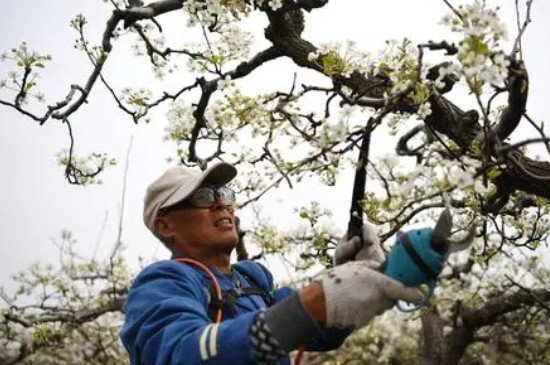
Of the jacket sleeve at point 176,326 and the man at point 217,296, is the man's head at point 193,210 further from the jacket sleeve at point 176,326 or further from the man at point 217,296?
the jacket sleeve at point 176,326

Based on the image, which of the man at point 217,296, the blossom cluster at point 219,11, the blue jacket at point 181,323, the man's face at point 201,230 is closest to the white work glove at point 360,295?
the man at point 217,296

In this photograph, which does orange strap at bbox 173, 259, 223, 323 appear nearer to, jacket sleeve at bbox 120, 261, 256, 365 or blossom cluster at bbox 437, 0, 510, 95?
jacket sleeve at bbox 120, 261, 256, 365

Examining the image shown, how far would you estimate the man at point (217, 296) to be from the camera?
166 cm

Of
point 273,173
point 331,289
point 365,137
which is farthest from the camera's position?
point 273,173

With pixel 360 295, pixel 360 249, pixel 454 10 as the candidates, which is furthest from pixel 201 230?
pixel 454 10

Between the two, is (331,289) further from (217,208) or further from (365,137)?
(217,208)

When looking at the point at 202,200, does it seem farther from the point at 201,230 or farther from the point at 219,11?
the point at 219,11

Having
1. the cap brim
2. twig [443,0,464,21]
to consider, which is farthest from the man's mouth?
twig [443,0,464,21]

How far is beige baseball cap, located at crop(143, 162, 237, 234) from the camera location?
104 inches

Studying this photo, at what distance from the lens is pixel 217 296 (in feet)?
7.30

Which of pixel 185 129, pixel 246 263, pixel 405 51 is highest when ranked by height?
pixel 185 129

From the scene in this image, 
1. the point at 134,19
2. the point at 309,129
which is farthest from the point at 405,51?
the point at 134,19

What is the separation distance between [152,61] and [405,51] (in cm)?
298

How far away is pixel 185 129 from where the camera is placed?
5113mm
